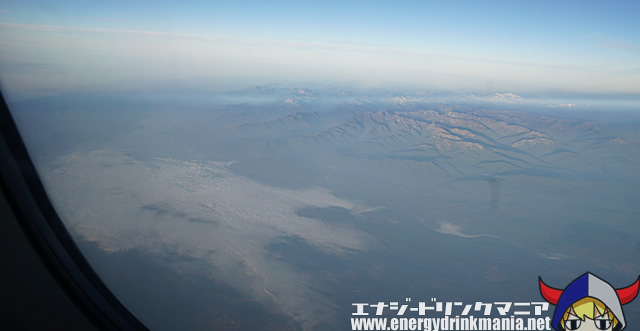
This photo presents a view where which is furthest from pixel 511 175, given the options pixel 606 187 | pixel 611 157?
pixel 606 187

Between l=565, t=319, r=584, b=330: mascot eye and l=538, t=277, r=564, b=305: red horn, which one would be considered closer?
l=565, t=319, r=584, b=330: mascot eye

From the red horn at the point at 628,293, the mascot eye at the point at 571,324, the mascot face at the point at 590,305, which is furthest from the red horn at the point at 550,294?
the red horn at the point at 628,293

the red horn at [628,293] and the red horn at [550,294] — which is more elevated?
the red horn at [628,293]

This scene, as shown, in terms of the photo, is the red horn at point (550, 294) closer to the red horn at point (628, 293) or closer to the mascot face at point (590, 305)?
the mascot face at point (590, 305)

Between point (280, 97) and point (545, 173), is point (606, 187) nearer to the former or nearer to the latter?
point (545, 173)

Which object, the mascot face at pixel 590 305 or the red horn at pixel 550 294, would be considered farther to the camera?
the red horn at pixel 550 294

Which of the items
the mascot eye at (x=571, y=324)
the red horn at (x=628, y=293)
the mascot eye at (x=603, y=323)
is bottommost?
the mascot eye at (x=571, y=324)

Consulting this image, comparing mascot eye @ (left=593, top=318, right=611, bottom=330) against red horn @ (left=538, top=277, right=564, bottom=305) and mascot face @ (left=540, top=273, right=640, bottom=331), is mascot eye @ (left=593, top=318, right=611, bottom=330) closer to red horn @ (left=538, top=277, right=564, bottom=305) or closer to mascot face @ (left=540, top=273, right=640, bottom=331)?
mascot face @ (left=540, top=273, right=640, bottom=331)

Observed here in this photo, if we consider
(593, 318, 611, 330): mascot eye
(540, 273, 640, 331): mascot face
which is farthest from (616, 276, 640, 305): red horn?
(593, 318, 611, 330): mascot eye

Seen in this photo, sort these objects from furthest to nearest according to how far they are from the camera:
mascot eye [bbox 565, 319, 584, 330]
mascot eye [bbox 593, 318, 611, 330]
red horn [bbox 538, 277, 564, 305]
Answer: red horn [bbox 538, 277, 564, 305]
mascot eye [bbox 565, 319, 584, 330]
mascot eye [bbox 593, 318, 611, 330]

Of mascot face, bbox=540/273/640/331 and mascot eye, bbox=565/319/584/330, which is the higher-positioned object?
mascot face, bbox=540/273/640/331
